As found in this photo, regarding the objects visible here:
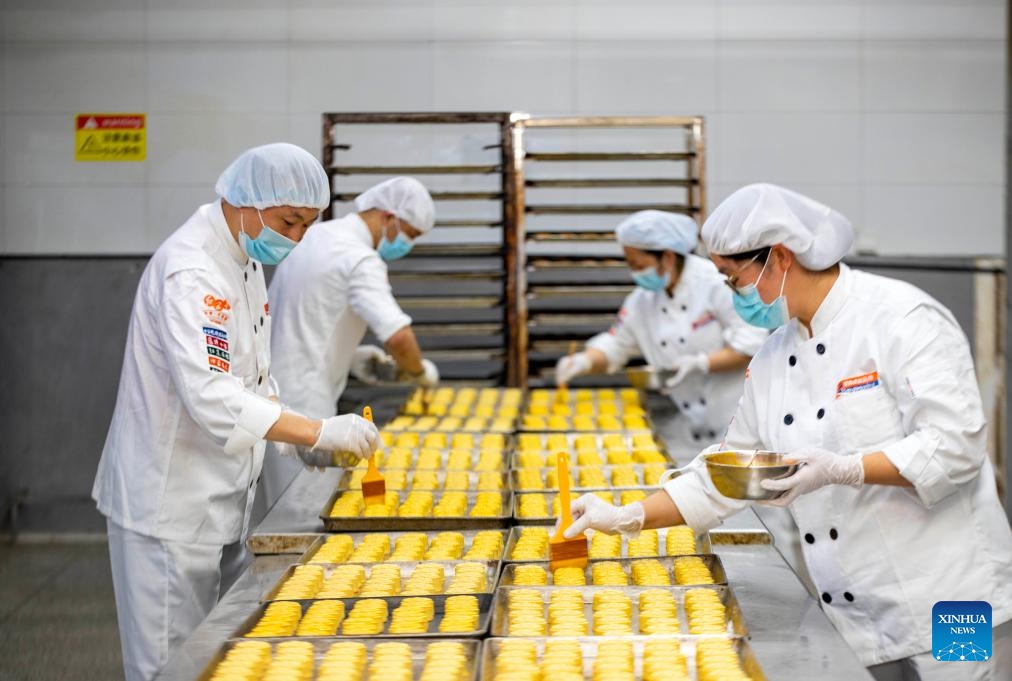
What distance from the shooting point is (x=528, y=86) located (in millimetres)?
3836

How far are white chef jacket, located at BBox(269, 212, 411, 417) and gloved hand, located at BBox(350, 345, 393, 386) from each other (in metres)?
0.38

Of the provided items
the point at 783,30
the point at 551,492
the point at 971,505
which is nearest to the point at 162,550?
the point at 551,492

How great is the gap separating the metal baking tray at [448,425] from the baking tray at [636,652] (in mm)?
1978

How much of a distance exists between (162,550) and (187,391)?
48 cm

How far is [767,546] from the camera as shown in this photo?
2.55 meters

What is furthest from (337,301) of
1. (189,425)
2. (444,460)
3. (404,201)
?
(189,425)

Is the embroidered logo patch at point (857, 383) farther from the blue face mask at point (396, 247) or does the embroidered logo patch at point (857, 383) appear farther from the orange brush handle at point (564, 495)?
the blue face mask at point (396, 247)

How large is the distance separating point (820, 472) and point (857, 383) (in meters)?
0.29

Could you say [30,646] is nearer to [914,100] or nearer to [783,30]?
[783,30]

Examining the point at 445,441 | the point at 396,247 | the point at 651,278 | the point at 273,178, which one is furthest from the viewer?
the point at 651,278

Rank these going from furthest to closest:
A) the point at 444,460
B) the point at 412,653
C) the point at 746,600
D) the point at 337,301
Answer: the point at 337,301 < the point at 444,460 < the point at 746,600 < the point at 412,653

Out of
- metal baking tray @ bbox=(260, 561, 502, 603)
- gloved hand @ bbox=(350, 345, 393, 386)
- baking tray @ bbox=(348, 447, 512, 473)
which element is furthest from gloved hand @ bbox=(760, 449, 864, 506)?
gloved hand @ bbox=(350, 345, 393, 386)

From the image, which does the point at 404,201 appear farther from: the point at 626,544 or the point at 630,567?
the point at 630,567

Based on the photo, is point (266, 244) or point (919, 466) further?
point (266, 244)
